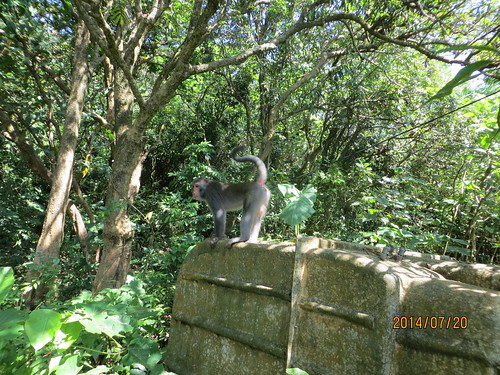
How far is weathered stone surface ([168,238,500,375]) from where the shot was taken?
1.90 meters

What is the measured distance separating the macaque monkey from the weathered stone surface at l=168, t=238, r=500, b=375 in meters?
0.90

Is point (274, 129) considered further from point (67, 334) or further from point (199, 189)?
point (67, 334)

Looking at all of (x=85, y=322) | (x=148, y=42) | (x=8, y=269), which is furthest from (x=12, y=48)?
(x=85, y=322)

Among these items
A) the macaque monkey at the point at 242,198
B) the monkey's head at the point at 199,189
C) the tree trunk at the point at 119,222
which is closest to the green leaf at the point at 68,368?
the macaque monkey at the point at 242,198

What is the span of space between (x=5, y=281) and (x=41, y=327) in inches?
16.6

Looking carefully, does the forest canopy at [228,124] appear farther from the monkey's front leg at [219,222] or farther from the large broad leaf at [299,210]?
the monkey's front leg at [219,222]

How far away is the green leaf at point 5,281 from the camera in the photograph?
1.46 metres

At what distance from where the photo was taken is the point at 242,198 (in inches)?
183

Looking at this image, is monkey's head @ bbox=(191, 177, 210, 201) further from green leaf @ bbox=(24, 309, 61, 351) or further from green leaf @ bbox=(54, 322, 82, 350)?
green leaf @ bbox=(24, 309, 61, 351)

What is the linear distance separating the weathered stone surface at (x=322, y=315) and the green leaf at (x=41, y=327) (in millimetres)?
1721

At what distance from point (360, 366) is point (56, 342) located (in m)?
1.84
